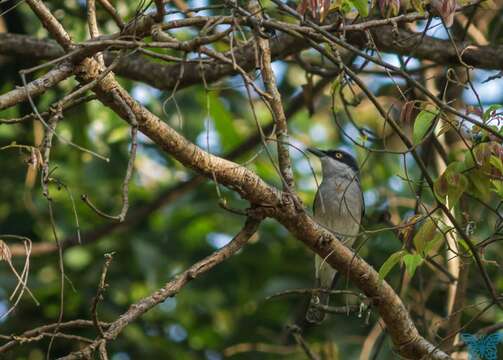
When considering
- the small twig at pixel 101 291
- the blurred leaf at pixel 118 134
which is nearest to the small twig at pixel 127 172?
the small twig at pixel 101 291

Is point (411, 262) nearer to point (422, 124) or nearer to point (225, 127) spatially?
point (422, 124)

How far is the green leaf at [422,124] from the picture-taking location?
3787 mm

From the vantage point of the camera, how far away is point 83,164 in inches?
319

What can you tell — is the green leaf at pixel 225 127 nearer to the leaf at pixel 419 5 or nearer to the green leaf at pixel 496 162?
the leaf at pixel 419 5

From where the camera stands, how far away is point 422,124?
383cm

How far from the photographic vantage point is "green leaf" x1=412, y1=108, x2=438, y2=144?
149 inches

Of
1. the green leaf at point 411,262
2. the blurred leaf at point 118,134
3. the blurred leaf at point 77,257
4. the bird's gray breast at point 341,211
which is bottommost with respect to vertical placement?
the green leaf at point 411,262

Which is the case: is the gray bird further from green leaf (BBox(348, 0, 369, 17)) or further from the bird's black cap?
Result: green leaf (BBox(348, 0, 369, 17))

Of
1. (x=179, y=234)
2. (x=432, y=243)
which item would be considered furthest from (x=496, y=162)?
(x=179, y=234)

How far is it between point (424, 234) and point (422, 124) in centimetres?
55

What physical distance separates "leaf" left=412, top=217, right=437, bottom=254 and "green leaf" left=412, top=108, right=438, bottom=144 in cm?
45

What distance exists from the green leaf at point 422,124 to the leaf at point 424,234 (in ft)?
1.47

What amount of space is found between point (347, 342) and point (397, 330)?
267 centimetres

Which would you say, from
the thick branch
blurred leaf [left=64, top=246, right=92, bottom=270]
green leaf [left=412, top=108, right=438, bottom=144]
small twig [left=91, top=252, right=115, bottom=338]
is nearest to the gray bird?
blurred leaf [left=64, top=246, right=92, bottom=270]
